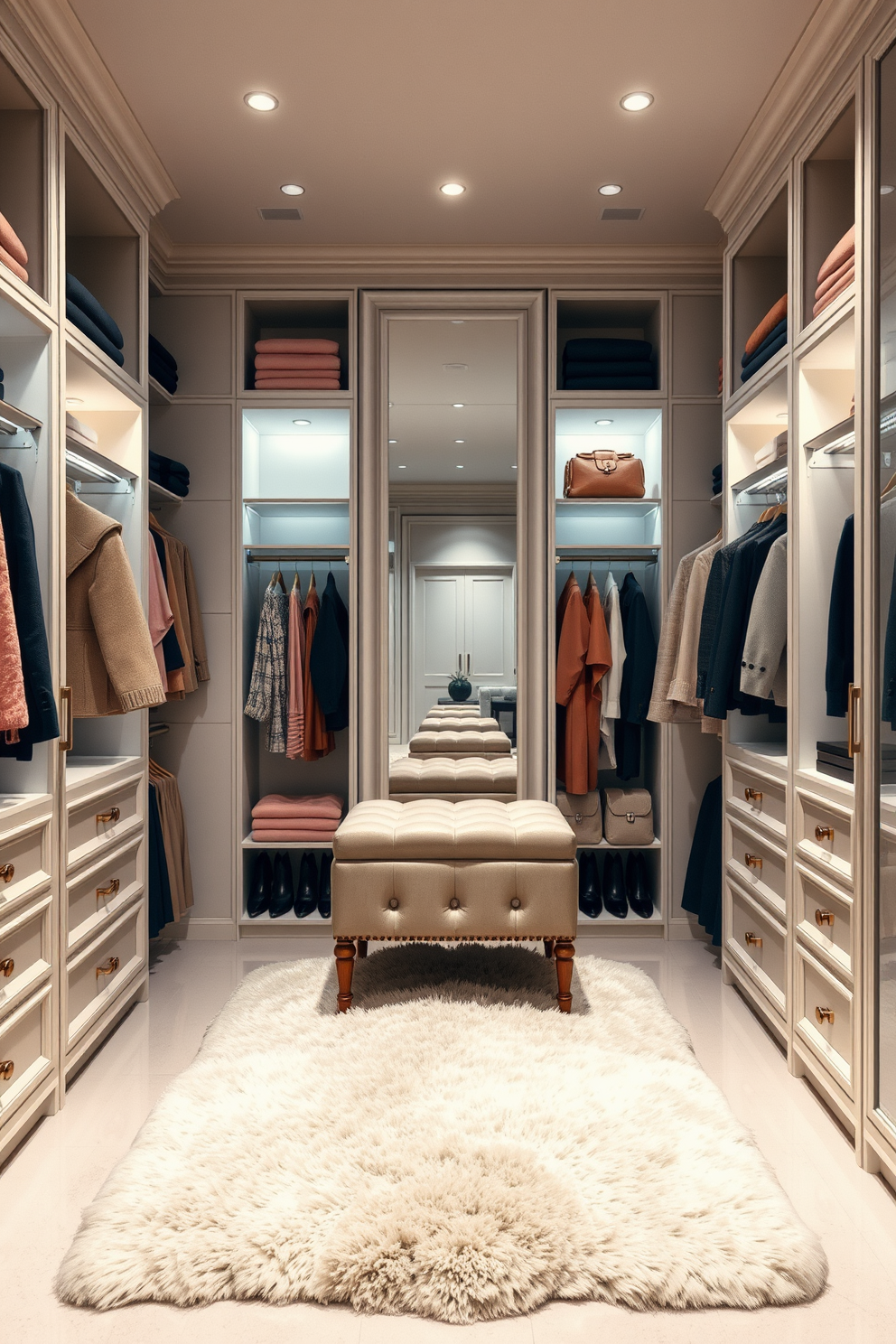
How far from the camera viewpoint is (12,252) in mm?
2266

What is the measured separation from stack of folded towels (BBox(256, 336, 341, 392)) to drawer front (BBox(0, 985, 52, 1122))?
266 centimetres

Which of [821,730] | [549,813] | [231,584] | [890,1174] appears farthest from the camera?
[231,584]

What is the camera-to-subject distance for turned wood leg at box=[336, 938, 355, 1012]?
9.50 feet

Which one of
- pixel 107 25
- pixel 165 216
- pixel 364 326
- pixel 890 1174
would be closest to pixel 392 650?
pixel 364 326

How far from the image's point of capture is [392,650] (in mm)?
4137

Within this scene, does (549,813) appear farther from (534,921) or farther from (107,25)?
(107,25)

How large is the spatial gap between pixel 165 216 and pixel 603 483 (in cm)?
204

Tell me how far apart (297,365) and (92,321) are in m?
1.33

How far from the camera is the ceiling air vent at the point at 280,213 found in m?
3.58

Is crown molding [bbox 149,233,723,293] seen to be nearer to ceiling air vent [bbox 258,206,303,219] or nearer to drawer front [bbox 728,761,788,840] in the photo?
ceiling air vent [bbox 258,206,303,219]

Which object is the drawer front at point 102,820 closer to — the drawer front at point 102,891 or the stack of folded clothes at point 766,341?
the drawer front at point 102,891

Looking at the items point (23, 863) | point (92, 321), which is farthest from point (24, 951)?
point (92, 321)

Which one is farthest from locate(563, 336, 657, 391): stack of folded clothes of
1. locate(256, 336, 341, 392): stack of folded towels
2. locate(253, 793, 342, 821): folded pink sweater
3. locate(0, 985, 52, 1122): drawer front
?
locate(0, 985, 52, 1122): drawer front

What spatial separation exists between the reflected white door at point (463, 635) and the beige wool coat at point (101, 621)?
1618 mm
